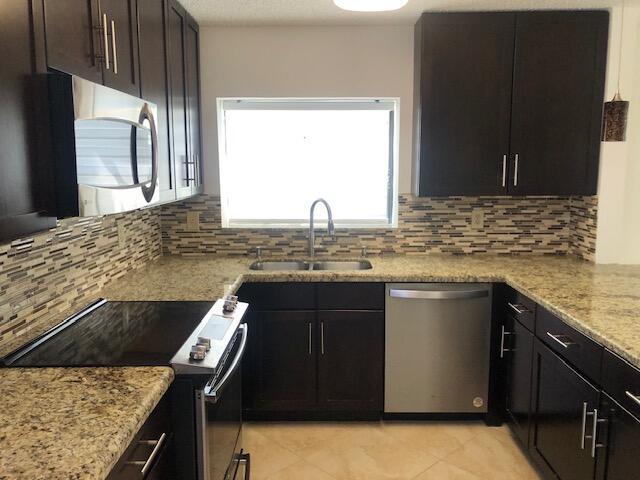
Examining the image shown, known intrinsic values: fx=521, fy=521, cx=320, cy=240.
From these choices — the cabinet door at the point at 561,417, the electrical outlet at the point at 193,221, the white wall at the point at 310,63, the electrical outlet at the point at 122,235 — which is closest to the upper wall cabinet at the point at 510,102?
the white wall at the point at 310,63

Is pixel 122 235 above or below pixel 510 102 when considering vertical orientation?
below

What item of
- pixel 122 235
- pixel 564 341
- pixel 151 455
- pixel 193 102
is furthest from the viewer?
pixel 193 102

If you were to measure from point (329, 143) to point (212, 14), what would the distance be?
0.96 metres

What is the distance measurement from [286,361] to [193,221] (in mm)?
1059

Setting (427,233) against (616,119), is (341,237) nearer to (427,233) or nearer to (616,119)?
(427,233)

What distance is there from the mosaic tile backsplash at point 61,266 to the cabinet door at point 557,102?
208 centimetres

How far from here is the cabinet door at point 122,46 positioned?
1.68 meters

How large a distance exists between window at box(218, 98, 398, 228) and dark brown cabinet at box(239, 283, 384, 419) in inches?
23.9

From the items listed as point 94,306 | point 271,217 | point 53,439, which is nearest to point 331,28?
point 271,217

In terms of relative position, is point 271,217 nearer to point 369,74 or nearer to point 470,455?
point 369,74

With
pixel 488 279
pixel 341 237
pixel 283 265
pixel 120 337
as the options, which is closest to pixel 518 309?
pixel 488 279

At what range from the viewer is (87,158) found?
1.39 meters

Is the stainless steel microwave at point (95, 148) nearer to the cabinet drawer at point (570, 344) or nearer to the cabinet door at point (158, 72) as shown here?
the cabinet door at point (158, 72)

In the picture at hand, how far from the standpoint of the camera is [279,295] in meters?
2.71
